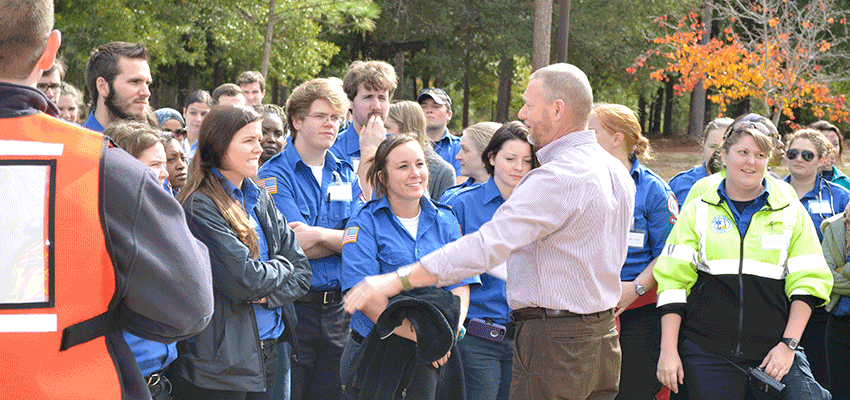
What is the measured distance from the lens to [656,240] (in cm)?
446

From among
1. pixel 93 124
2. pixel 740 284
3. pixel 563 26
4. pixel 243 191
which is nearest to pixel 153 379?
pixel 243 191

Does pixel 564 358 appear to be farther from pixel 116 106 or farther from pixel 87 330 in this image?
pixel 116 106

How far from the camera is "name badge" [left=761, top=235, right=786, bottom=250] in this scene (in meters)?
3.87

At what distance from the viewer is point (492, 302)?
159 inches

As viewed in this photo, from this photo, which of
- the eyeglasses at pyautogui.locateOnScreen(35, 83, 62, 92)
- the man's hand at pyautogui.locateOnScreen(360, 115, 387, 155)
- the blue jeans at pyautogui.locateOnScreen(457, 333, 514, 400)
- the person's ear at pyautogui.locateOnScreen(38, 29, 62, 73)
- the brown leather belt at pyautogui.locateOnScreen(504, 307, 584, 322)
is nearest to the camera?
the person's ear at pyautogui.locateOnScreen(38, 29, 62, 73)

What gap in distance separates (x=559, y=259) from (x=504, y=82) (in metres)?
23.0

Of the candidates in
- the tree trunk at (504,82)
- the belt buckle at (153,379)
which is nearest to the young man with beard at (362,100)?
the belt buckle at (153,379)

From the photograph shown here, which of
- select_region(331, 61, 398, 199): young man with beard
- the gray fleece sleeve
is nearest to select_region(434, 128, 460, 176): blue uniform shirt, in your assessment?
select_region(331, 61, 398, 199): young man with beard

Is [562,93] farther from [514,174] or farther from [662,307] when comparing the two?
[662,307]

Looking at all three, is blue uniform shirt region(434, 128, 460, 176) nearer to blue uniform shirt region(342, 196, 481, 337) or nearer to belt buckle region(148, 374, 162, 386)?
blue uniform shirt region(342, 196, 481, 337)

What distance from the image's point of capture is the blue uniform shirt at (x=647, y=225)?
445 centimetres

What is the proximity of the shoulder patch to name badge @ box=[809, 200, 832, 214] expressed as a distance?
1.97 m

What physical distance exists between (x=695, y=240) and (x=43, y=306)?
3.34m

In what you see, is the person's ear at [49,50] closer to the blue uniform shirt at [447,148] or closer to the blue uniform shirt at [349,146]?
the blue uniform shirt at [349,146]
